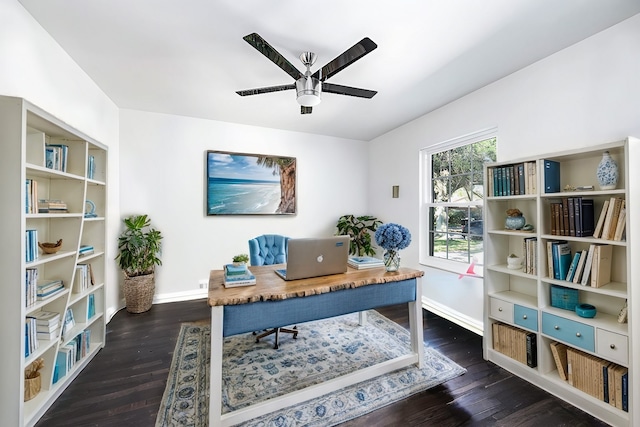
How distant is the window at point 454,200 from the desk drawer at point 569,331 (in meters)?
1.07

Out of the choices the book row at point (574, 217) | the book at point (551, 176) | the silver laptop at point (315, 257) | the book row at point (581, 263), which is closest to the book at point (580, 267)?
the book row at point (581, 263)

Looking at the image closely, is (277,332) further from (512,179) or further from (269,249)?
(512,179)

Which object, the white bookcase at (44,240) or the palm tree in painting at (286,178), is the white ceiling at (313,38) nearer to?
the white bookcase at (44,240)

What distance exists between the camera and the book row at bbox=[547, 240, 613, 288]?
1698 millimetres

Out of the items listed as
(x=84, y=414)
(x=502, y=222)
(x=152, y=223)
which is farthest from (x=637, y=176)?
(x=152, y=223)

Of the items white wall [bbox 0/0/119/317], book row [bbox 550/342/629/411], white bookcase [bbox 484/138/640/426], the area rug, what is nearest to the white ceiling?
white wall [bbox 0/0/119/317]

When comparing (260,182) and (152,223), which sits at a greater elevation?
(260,182)

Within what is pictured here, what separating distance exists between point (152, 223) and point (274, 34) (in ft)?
9.28

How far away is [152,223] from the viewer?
3471 millimetres

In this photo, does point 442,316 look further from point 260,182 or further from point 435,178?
point 260,182

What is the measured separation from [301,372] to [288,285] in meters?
0.82

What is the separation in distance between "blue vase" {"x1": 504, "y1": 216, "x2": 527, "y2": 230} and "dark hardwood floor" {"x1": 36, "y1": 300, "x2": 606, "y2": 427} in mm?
1152

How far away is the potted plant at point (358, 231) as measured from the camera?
4.20 meters

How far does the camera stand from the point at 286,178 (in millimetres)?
4129
